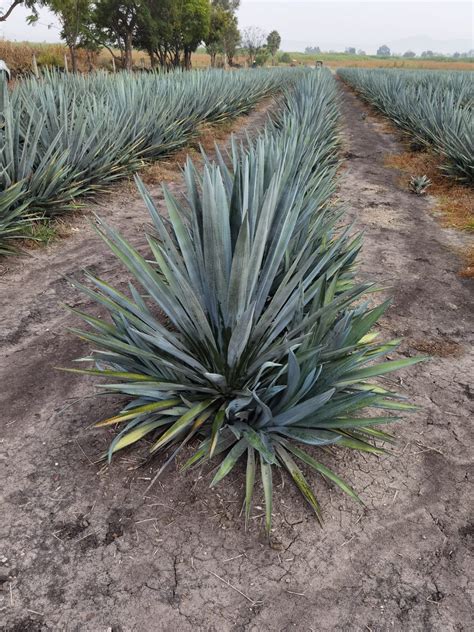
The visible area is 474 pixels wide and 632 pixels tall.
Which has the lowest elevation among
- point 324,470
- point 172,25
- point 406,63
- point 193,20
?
point 324,470

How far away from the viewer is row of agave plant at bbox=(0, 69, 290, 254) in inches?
166

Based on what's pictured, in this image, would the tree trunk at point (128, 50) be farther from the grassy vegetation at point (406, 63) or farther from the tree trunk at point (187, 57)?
the grassy vegetation at point (406, 63)

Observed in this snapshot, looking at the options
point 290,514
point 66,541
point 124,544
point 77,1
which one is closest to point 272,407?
point 290,514

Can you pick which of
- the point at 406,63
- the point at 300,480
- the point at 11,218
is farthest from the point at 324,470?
the point at 406,63

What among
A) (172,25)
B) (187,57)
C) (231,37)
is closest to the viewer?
(172,25)

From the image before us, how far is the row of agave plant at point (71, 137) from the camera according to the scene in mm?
4219

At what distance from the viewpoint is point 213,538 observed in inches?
67.2

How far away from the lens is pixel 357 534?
1734mm

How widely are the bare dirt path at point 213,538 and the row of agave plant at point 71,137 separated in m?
2.24

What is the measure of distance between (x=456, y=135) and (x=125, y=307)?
582cm

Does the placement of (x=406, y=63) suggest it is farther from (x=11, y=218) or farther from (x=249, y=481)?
(x=249, y=481)

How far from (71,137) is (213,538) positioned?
14.3 feet

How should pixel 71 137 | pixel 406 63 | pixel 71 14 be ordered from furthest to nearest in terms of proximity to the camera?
pixel 406 63, pixel 71 14, pixel 71 137

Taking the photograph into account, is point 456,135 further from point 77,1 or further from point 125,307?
point 77,1
